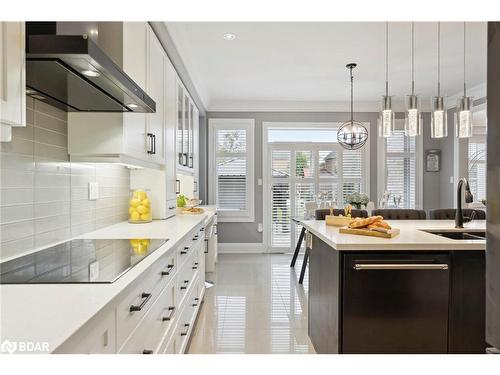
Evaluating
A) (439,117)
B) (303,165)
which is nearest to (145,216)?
(439,117)

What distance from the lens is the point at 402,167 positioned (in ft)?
20.0

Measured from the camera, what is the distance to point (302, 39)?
3.45m

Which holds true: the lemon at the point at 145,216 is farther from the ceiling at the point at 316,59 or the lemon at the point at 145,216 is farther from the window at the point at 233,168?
the window at the point at 233,168

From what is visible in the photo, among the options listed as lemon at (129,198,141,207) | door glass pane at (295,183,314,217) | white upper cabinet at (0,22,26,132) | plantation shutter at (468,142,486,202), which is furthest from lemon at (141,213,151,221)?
plantation shutter at (468,142,486,202)

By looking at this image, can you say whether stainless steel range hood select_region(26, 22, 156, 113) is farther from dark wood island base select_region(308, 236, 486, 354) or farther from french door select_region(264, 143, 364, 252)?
french door select_region(264, 143, 364, 252)

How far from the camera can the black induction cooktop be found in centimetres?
109

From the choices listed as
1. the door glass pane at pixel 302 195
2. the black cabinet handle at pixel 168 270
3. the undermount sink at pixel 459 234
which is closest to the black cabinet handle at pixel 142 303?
the black cabinet handle at pixel 168 270

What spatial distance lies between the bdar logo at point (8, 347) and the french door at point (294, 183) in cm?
546

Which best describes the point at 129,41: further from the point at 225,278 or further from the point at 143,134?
the point at 225,278

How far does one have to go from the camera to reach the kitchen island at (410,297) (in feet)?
5.89

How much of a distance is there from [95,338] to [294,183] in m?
5.38

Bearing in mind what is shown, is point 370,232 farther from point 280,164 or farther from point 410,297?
point 280,164

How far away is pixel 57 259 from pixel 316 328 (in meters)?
1.75
